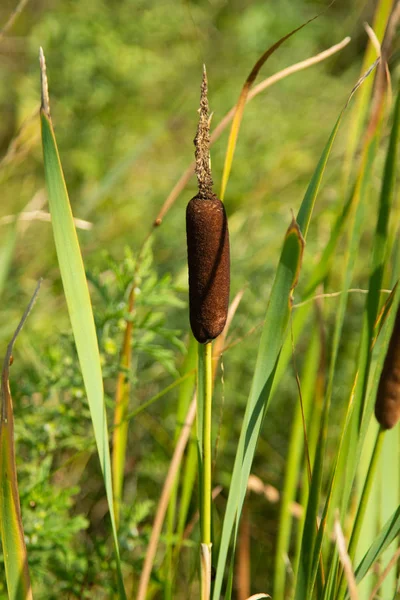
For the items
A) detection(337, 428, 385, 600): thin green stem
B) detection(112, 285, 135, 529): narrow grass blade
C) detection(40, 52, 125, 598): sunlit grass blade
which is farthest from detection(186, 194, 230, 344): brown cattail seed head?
detection(112, 285, 135, 529): narrow grass blade

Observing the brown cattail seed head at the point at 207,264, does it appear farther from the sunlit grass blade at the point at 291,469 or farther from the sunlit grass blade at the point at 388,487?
the sunlit grass blade at the point at 291,469

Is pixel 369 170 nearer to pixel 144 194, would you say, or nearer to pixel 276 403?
pixel 276 403

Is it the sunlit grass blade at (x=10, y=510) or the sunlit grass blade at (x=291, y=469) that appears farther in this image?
the sunlit grass blade at (x=291, y=469)

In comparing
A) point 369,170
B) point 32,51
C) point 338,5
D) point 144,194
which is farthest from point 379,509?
point 338,5

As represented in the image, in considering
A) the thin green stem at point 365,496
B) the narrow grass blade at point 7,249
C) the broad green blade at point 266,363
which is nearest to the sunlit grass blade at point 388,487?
the thin green stem at point 365,496

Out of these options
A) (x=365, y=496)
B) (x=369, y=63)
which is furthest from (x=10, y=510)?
(x=369, y=63)

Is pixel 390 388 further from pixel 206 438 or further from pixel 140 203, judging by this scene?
pixel 140 203
